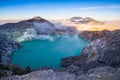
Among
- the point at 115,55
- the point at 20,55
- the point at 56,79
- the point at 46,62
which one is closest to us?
the point at 56,79

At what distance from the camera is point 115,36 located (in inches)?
4090

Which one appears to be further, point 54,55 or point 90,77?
point 54,55

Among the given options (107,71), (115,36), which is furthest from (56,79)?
(115,36)

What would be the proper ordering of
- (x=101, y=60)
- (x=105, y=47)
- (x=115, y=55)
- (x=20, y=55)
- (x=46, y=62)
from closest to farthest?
(x=115, y=55), (x=101, y=60), (x=105, y=47), (x=46, y=62), (x=20, y=55)

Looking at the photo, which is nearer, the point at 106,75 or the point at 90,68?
the point at 106,75

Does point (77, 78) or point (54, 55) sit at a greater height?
point (77, 78)

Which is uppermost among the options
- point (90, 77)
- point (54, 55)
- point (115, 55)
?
point (90, 77)

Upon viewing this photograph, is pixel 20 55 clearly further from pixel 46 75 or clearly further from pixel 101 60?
pixel 46 75

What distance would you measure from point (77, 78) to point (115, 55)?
172 feet

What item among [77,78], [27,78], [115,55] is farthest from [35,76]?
[115,55]

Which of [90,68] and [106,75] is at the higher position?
[106,75]

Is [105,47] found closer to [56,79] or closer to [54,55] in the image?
[54,55]

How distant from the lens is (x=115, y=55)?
275 feet

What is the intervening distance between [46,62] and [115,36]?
3884 centimetres
